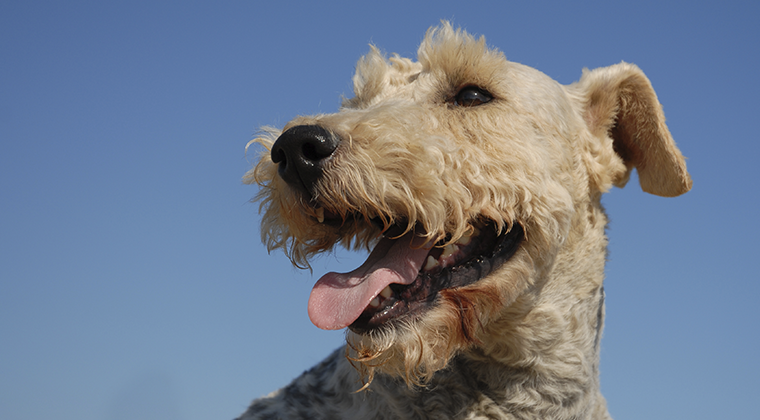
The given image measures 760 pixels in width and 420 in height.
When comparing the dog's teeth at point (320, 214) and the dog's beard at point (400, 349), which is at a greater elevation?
the dog's teeth at point (320, 214)

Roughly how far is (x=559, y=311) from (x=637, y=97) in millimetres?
1872

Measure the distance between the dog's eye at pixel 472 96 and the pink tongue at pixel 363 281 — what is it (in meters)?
1.07

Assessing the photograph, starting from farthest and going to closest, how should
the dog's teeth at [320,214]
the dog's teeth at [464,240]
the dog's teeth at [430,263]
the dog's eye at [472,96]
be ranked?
the dog's eye at [472,96] → the dog's teeth at [464,240] → the dog's teeth at [430,263] → the dog's teeth at [320,214]

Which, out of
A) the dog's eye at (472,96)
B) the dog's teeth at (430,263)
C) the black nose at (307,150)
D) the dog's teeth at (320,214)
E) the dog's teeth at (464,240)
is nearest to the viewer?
the black nose at (307,150)

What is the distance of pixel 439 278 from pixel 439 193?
1.68 ft

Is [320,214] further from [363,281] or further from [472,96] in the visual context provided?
[472,96]

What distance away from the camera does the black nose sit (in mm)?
2934

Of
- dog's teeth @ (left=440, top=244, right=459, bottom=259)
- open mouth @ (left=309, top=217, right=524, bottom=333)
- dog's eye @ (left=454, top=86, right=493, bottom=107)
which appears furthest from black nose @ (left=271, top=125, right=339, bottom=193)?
dog's eye @ (left=454, top=86, right=493, bottom=107)

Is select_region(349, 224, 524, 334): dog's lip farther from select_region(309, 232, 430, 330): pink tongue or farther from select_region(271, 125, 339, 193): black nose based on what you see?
select_region(271, 125, 339, 193): black nose

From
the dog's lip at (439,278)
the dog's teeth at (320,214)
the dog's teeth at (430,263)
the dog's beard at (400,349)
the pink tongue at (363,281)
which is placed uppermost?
the dog's teeth at (320,214)

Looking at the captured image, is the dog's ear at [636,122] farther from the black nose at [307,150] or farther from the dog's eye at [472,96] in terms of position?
the black nose at [307,150]

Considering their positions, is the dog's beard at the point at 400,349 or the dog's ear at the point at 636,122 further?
the dog's ear at the point at 636,122

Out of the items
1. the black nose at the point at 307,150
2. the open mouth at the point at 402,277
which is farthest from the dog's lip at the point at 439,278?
the black nose at the point at 307,150

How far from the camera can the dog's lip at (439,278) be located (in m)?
3.02
